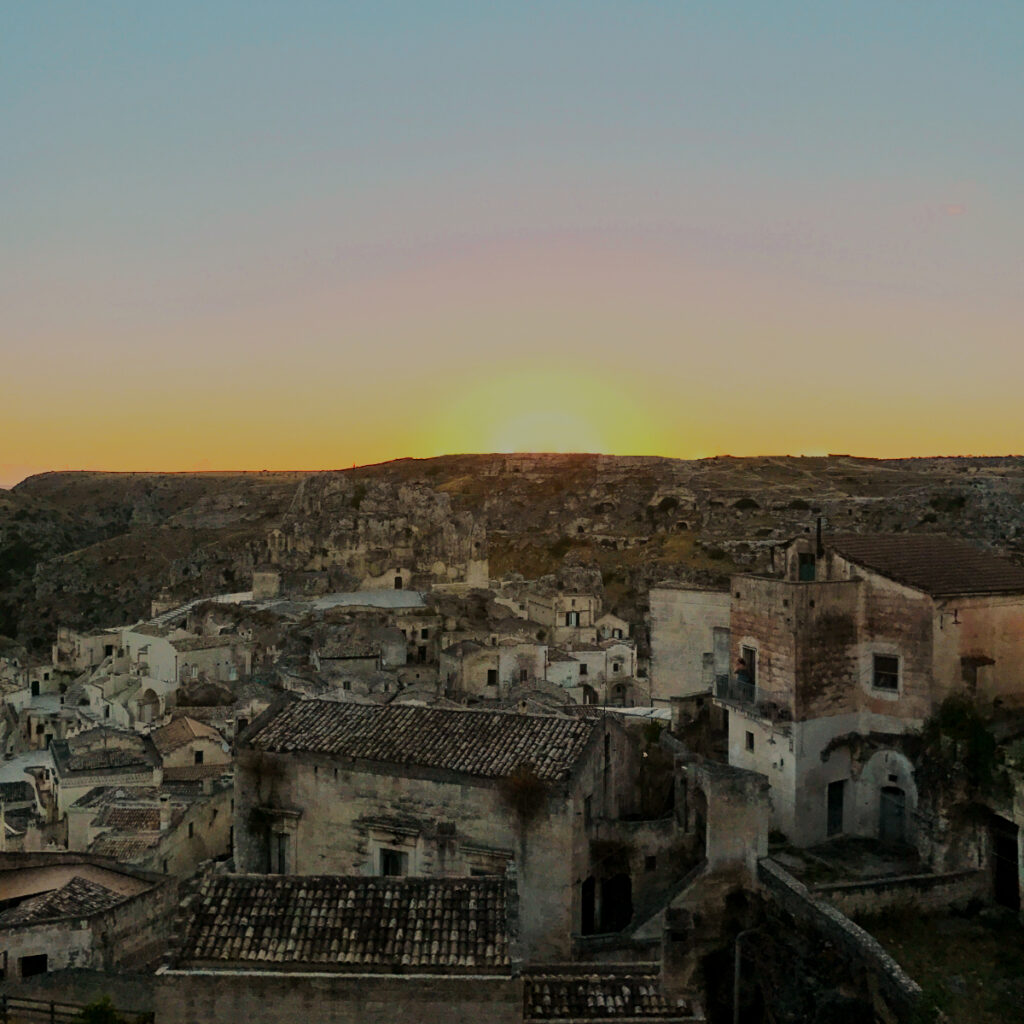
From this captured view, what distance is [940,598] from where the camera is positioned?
20.6m

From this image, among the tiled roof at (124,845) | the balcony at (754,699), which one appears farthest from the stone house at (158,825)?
the balcony at (754,699)

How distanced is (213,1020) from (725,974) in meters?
9.75

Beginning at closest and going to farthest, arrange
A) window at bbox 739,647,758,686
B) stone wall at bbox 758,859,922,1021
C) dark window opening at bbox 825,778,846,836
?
stone wall at bbox 758,859,922,1021
dark window opening at bbox 825,778,846,836
window at bbox 739,647,758,686

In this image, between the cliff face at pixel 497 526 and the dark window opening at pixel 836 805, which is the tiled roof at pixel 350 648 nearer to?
the cliff face at pixel 497 526

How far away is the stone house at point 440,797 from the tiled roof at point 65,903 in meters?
2.68

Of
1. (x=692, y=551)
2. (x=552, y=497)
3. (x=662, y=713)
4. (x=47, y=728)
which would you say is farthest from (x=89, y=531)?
(x=662, y=713)

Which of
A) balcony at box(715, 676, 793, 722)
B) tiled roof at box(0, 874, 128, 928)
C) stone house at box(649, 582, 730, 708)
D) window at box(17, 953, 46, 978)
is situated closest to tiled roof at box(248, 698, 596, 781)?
tiled roof at box(0, 874, 128, 928)

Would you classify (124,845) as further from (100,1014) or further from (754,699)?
(754,699)

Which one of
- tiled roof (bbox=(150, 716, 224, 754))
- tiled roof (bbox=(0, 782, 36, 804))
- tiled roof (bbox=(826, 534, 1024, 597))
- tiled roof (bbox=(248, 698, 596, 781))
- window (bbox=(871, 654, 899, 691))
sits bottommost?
tiled roof (bbox=(0, 782, 36, 804))

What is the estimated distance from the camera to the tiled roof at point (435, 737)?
61.9ft

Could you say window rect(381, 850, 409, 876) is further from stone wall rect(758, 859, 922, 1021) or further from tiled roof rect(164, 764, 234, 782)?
tiled roof rect(164, 764, 234, 782)

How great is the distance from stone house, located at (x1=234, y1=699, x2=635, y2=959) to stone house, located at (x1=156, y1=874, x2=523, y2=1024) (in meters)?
4.72

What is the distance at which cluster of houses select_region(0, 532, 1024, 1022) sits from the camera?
41.3 feet

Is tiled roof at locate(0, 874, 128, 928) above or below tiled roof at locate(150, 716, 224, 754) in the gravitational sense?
above
